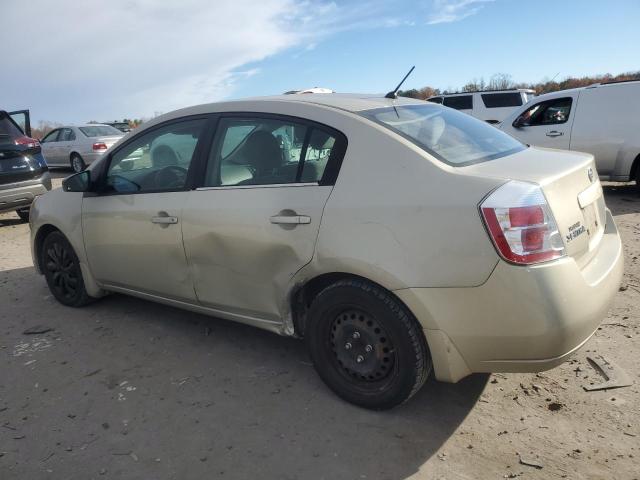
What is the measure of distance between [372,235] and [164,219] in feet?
5.28

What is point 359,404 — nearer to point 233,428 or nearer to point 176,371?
point 233,428

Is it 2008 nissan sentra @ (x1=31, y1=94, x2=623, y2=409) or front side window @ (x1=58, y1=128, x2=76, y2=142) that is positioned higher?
front side window @ (x1=58, y1=128, x2=76, y2=142)

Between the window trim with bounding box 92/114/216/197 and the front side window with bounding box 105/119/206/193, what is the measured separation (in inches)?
0.6

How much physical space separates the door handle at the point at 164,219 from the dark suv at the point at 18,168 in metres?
5.58

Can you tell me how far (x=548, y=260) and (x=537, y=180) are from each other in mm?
388

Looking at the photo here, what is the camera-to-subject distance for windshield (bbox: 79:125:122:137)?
15.8 m

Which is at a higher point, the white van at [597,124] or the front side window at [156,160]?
the front side window at [156,160]

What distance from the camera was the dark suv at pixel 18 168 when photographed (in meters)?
7.86

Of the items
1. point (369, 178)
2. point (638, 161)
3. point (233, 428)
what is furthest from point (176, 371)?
point (638, 161)

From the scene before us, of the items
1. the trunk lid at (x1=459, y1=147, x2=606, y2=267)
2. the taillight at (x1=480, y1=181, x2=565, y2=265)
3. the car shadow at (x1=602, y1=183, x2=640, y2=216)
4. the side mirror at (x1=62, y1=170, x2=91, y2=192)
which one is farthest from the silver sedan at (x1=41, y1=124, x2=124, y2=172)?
the taillight at (x1=480, y1=181, x2=565, y2=265)

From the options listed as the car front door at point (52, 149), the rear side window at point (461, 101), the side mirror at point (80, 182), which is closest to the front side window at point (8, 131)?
the side mirror at point (80, 182)

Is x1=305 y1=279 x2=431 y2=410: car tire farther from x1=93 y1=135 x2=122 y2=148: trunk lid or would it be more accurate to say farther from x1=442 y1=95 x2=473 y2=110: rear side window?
x1=442 y1=95 x2=473 y2=110: rear side window

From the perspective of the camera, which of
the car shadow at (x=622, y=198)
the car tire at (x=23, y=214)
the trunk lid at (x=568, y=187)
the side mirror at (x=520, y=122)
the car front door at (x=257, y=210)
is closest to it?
the trunk lid at (x=568, y=187)

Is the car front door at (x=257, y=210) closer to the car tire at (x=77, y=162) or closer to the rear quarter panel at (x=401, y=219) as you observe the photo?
the rear quarter panel at (x=401, y=219)
